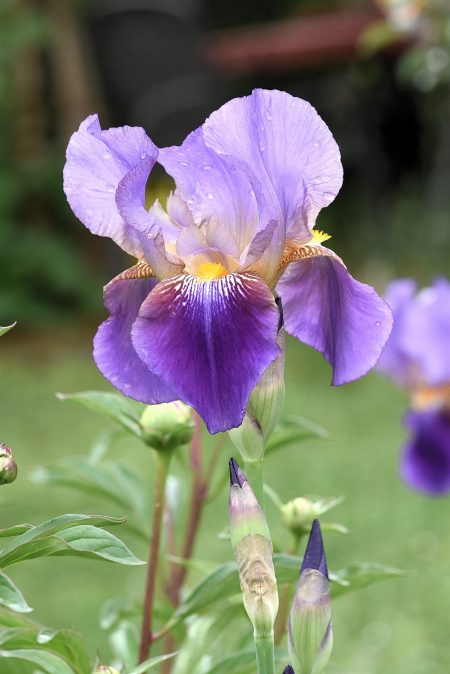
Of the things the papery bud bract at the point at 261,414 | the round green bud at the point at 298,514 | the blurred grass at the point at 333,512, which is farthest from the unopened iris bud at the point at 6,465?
the blurred grass at the point at 333,512

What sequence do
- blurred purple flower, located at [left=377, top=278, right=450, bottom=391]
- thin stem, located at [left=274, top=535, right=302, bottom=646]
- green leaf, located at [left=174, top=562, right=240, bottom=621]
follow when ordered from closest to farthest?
1. green leaf, located at [left=174, top=562, right=240, bottom=621]
2. thin stem, located at [left=274, top=535, right=302, bottom=646]
3. blurred purple flower, located at [left=377, top=278, right=450, bottom=391]

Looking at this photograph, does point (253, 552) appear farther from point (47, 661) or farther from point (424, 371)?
point (424, 371)

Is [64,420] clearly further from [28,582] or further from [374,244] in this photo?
[374,244]

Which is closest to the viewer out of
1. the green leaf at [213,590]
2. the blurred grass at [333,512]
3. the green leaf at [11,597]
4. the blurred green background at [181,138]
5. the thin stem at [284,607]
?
the green leaf at [11,597]

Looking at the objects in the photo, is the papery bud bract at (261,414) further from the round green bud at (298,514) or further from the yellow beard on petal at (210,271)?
the round green bud at (298,514)

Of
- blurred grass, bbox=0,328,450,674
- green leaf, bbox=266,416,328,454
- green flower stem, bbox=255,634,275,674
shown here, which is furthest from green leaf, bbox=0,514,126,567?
blurred grass, bbox=0,328,450,674

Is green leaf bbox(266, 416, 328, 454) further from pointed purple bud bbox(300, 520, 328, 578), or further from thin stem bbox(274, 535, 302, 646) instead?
pointed purple bud bbox(300, 520, 328, 578)

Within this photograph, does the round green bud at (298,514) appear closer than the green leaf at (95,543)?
No
